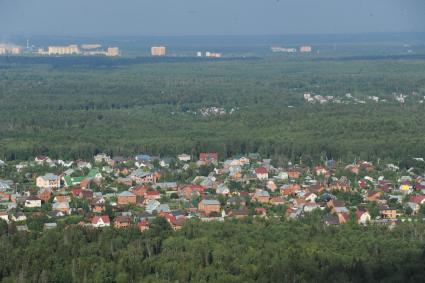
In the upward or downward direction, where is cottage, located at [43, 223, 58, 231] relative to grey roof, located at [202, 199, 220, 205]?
upward

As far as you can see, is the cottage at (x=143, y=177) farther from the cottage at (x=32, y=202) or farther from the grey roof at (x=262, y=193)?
the cottage at (x=32, y=202)

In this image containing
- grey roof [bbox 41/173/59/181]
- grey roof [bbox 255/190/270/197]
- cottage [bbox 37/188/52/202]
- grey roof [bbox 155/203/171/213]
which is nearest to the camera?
grey roof [bbox 155/203/171/213]

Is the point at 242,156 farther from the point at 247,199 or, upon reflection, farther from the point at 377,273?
the point at 377,273

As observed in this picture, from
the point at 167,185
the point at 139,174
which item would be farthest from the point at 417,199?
the point at 139,174

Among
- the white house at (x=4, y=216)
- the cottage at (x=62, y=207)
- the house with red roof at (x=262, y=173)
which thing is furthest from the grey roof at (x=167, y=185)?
the white house at (x=4, y=216)

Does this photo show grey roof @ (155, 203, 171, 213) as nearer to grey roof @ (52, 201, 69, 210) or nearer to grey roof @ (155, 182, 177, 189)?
grey roof @ (52, 201, 69, 210)

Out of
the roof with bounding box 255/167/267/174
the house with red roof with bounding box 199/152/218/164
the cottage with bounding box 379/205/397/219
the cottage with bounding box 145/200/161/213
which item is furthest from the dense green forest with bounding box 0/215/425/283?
the house with red roof with bounding box 199/152/218/164
